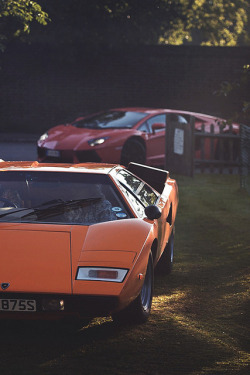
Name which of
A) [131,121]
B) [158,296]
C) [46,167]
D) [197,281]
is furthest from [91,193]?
[131,121]

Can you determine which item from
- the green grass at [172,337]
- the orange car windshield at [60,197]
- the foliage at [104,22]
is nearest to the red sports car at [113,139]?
the green grass at [172,337]

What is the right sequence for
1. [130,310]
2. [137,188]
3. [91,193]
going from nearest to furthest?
[130,310]
[91,193]
[137,188]

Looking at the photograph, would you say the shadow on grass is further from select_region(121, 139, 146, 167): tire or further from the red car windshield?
the red car windshield

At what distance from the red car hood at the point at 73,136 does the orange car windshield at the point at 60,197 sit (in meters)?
9.91

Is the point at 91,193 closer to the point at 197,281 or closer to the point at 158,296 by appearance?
the point at 158,296

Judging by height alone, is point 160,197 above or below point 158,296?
above

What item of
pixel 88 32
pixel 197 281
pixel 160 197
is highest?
pixel 88 32

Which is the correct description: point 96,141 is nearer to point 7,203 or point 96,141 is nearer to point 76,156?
point 76,156

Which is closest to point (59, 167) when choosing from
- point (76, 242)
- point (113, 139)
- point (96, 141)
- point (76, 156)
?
point (76, 242)

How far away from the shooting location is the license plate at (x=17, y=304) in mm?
5215

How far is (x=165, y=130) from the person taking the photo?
1872cm

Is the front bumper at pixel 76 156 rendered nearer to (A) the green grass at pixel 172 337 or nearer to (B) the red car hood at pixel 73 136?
(B) the red car hood at pixel 73 136

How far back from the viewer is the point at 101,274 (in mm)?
5461

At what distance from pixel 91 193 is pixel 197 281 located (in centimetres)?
173
